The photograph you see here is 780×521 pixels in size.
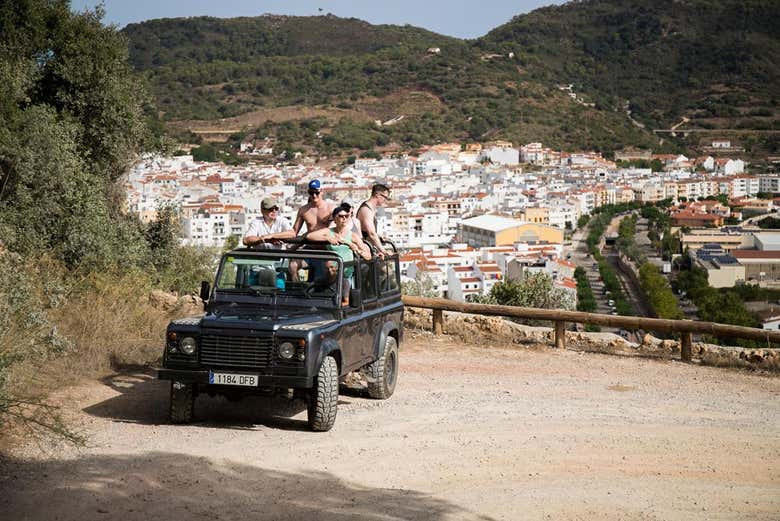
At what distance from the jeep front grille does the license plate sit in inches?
3.3

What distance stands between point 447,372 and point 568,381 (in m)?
1.27

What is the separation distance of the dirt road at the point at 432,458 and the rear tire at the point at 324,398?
0.09 meters

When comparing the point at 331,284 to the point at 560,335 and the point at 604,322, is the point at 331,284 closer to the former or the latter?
the point at 604,322

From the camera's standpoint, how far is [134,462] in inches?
256

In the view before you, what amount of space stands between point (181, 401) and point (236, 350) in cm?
70

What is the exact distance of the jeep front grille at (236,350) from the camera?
23.7ft

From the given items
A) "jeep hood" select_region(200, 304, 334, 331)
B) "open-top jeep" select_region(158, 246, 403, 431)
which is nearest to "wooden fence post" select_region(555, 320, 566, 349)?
"open-top jeep" select_region(158, 246, 403, 431)

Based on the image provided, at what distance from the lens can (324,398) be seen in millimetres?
7375

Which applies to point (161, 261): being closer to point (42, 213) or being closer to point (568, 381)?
point (42, 213)

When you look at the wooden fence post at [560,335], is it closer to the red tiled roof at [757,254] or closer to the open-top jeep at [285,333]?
the open-top jeep at [285,333]

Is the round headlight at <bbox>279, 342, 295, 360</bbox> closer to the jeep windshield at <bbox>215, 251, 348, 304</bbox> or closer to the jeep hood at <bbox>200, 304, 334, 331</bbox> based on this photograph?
the jeep hood at <bbox>200, 304, 334, 331</bbox>

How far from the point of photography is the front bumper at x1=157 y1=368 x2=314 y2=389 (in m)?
7.15

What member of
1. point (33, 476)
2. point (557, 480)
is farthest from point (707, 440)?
point (33, 476)

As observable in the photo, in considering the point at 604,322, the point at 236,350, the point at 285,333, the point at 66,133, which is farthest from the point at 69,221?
the point at 285,333
